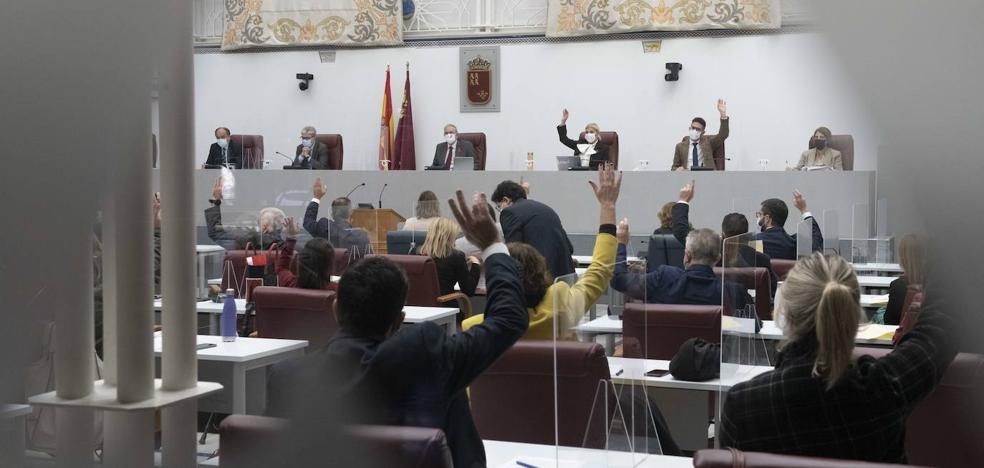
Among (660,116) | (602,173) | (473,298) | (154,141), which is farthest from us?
(660,116)

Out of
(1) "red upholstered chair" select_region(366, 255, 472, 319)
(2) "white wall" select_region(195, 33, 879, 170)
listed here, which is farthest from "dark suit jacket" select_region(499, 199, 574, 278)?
(2) "white wall" select_region(195, 33, 879, 170)

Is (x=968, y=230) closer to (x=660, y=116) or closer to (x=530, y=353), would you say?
(x=530, y=353)

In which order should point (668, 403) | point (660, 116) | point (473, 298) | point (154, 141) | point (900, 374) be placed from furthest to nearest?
point (660, 116) → point (473, 298) → point (668, 403) → point (900, 374) → point (154, 141)

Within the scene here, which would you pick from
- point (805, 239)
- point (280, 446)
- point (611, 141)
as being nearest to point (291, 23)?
point (280, 446)

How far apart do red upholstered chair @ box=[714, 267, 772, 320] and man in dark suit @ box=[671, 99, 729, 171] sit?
6.59 metres

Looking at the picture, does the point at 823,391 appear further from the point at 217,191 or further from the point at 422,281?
the point at 422,281

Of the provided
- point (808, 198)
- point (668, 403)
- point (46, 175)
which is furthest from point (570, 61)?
point (46, 175)

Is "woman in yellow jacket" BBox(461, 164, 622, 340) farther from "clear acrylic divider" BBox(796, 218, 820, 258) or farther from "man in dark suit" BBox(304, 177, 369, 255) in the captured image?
"clear acrylic divider" BBox(796, 218, 820, 258)

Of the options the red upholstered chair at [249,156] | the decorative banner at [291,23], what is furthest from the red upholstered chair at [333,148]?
the decorative banner at [291,23]

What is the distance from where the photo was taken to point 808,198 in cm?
870

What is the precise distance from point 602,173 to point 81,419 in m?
2.38

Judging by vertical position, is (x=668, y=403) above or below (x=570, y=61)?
below

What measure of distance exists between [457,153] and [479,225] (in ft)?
34.4

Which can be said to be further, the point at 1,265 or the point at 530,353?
the point at 530,353
